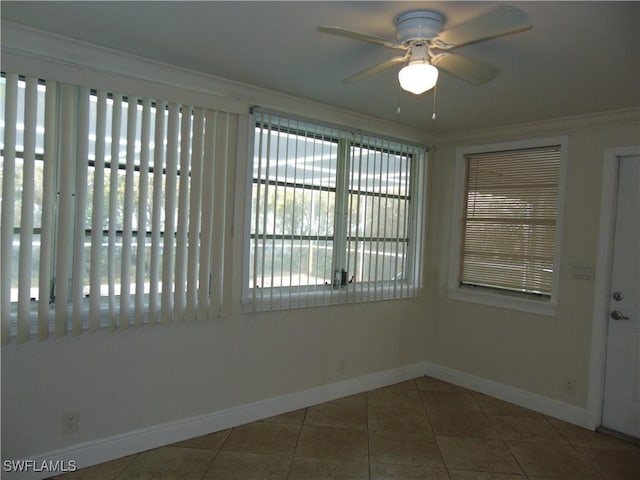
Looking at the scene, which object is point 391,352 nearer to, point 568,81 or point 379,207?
point 379,207

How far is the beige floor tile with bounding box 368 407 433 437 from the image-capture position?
3.10 m

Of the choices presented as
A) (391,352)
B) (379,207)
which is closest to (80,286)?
(379,207)

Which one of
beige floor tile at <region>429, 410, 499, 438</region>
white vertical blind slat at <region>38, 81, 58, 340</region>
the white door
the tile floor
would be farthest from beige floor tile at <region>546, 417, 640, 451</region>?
white vertical blind slat at <region>38, 81, 58, 340</region>

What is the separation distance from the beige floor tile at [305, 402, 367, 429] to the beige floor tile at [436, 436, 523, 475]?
0.59 metres

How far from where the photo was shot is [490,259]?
385 centimetres

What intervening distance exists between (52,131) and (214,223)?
102cm

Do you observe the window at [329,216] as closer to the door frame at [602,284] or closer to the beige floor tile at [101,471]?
the beige floor tile at [101,471]

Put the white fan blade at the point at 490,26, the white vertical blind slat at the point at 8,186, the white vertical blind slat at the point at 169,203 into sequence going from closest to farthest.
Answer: the white fan blade at the point at 490,26
the white vertical blind slat at the point at 8,186
the white vertical blind slat at the point at 169,203

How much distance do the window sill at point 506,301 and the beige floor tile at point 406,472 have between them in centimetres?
160

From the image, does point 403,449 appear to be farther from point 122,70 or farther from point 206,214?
point 122,70

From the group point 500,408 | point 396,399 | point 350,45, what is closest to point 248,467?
point 396,399

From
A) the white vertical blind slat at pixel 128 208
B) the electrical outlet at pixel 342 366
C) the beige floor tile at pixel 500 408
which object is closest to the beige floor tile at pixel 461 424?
the beige floor tile at pixel 500 408

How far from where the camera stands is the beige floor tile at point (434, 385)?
390 centimetres
